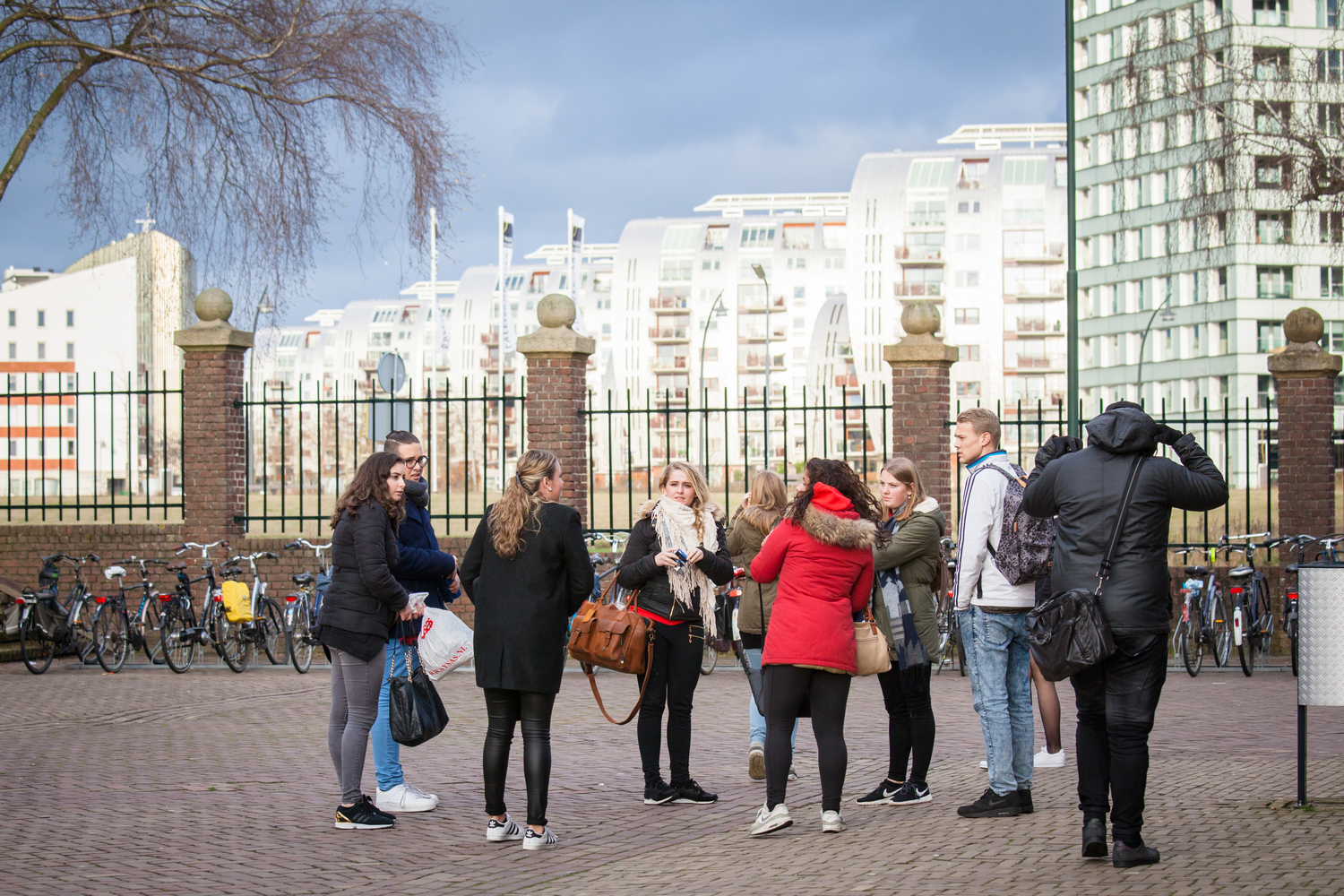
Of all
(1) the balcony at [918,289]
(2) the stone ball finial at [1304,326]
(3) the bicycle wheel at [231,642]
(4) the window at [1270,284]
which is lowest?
(3) the bicycle wheel at [231,642]

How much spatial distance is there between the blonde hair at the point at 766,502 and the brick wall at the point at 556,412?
21.9ft

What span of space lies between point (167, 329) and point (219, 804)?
12.4 m

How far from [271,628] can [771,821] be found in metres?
8.64

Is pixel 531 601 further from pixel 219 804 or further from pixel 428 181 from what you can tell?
pixel 428 181

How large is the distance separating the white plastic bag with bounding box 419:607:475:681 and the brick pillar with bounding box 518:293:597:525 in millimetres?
7495

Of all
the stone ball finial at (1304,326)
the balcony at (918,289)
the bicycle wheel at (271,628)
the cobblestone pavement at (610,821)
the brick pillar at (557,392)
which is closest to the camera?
the cobblestone pavement at (610,821)

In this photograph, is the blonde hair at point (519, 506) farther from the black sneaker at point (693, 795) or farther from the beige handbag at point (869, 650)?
the black sneaker at point (693, 795)

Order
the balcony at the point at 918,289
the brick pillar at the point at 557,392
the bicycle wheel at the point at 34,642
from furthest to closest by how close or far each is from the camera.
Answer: the balcony at the point at 918,289 < the brick pillar at the point at 557,392 < the bicycle wheel at the point at 34,642

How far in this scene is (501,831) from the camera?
20.4 ft

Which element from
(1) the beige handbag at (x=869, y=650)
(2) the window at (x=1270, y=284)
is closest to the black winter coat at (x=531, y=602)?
(1) the beige handbag at (x=869, y=650)

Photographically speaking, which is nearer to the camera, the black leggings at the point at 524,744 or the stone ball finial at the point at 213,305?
the black leggings at the point at 524,744

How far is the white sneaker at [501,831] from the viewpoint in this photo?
622cm

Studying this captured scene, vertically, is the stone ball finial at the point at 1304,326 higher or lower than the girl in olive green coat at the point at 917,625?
higher

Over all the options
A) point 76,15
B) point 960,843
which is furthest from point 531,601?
point 76,15
